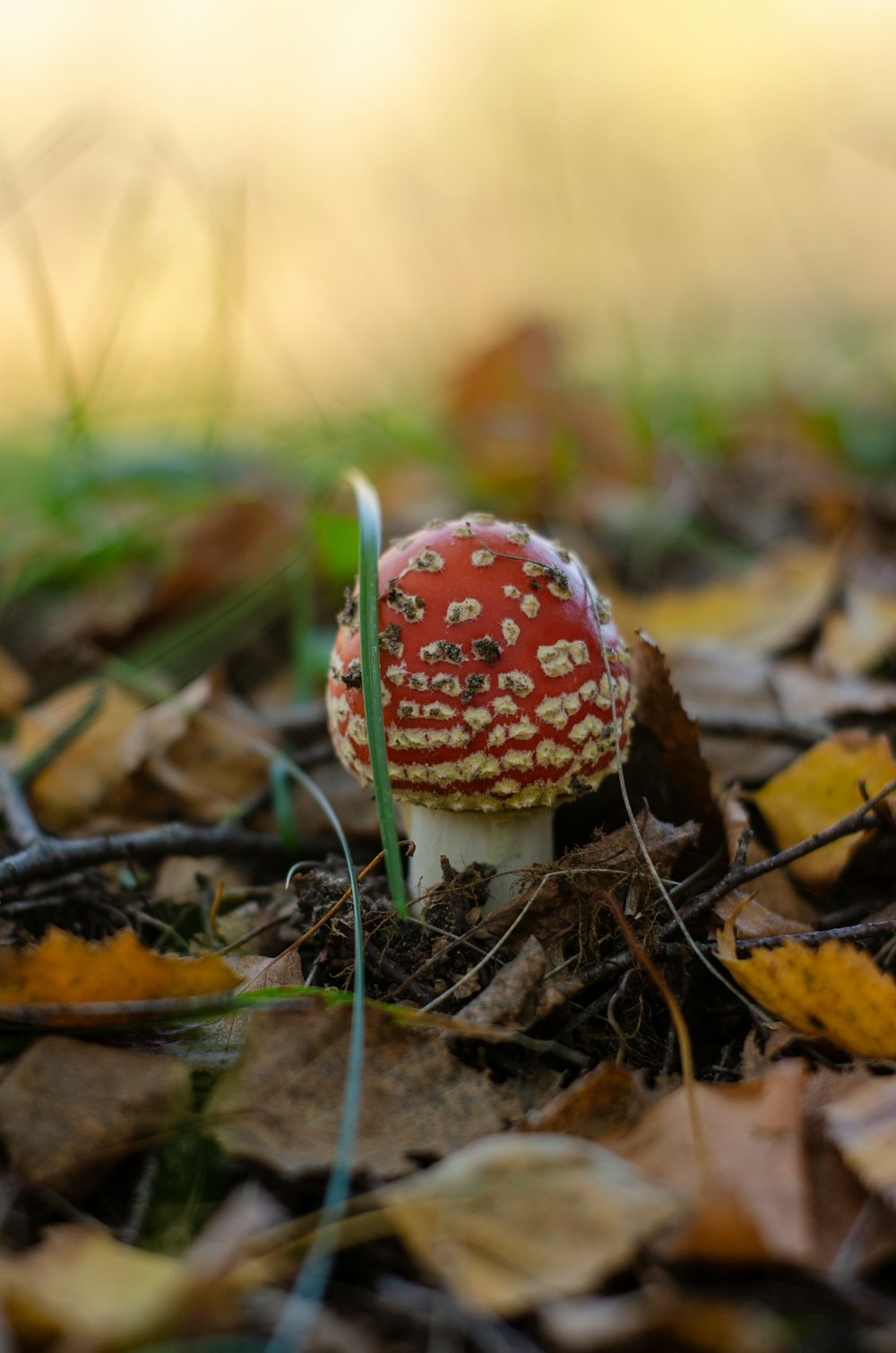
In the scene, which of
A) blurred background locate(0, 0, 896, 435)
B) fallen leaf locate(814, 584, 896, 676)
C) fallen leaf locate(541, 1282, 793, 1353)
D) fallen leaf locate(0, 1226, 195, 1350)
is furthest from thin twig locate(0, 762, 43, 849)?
blurred background locate(0, 0, 896, 435)

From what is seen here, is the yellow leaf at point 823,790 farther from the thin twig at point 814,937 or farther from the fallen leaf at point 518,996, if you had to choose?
the fallen leaf at point 518,996

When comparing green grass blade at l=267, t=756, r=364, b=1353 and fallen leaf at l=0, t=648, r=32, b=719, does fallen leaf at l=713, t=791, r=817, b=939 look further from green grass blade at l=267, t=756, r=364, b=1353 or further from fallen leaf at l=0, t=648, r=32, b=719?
fallen leaf at l=0, t=648, r=32, b=719

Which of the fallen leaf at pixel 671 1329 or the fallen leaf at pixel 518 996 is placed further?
the fallen leaf at pixel 518 996

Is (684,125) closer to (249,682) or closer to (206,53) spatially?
(206,53)

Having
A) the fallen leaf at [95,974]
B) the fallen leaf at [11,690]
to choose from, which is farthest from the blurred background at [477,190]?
the fallen leaf at [95,974]

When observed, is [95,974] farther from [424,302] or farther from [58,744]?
[424,302]

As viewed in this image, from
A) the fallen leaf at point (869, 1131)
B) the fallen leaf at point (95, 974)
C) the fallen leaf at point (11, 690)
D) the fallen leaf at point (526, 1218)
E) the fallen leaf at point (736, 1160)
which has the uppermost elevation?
the fallen leaf at point (95, 974)
